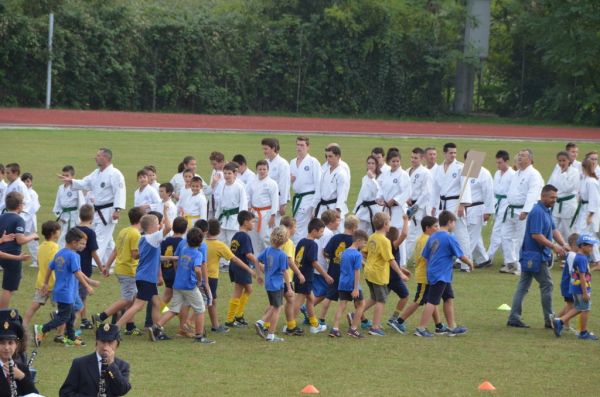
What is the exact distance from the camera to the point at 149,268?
13.1m

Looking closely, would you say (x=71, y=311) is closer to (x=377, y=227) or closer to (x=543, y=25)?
(x=377, y=227)

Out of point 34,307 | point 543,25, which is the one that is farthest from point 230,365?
point 543,25

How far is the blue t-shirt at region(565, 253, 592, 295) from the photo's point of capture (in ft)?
44.4

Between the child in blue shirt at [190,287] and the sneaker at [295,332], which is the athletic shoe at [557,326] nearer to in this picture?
the sneaker at [295,332]

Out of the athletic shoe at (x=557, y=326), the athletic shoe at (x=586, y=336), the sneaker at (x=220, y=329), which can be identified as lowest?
the sneaker at (x=220, y=329)

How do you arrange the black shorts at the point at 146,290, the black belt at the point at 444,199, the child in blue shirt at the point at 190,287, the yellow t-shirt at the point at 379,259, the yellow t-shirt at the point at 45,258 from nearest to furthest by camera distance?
the yellow t-shirt at the point at 45,258 < the child in blue shirt at the point at 190,287 < the black shorts at the point at 146,290 < the yellow t-shirt at the point at 379,259 < the black belt at the point at 444,199

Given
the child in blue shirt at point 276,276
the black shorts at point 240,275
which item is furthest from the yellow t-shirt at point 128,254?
the child in blue shirt at point 276,276

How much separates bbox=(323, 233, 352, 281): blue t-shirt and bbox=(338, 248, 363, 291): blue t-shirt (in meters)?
0.42

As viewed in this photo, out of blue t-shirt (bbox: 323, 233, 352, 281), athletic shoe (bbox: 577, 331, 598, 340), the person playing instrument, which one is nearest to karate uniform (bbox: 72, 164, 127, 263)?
blue t-shirt (bbox: 323, 233, 352, 281)

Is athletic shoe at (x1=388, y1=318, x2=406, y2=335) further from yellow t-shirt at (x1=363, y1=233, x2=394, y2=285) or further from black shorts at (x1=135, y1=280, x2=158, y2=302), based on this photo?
black shorts at (x1=135, y1=280, x2=158, y2=302)

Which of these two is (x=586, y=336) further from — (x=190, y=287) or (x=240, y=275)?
(x=190, y=287)

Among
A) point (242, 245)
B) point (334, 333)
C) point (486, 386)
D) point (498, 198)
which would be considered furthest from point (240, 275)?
point (498, 198)

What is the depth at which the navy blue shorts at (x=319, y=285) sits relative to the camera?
14.3 m

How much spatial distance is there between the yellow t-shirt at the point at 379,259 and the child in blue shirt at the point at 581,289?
2.19 m
